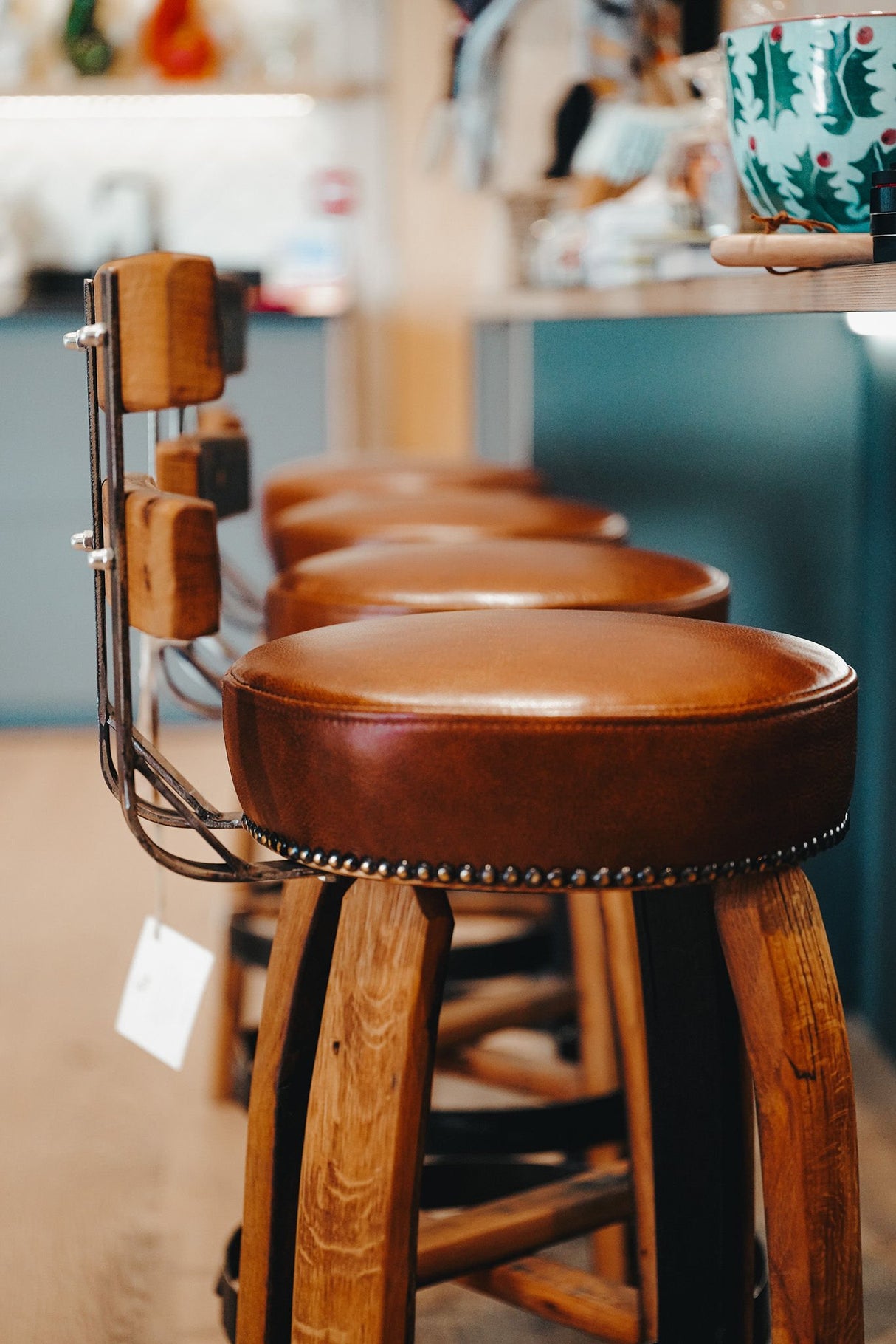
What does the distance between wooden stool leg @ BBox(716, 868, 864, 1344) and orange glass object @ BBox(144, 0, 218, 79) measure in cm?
376

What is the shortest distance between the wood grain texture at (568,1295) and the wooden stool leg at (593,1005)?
0.76 feet

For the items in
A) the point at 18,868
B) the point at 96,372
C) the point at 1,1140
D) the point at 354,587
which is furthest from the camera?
the point at 18,868

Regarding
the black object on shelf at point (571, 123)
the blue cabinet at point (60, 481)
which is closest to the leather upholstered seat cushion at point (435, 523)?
the black object on shelf at point (571, 123)

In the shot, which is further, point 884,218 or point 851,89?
point 851,89

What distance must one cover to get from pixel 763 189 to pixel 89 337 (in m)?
0.45

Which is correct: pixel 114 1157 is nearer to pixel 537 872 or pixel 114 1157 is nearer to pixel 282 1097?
pixel 282 1097

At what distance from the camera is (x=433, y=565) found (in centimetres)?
110

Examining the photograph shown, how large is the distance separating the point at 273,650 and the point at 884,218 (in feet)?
1.28

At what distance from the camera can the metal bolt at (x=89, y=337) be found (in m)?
0.78

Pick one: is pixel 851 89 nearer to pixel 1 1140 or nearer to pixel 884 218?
pixel 884 218

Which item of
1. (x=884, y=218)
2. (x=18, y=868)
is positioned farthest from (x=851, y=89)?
(x=18, y=868)

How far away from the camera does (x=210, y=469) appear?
1306 mm

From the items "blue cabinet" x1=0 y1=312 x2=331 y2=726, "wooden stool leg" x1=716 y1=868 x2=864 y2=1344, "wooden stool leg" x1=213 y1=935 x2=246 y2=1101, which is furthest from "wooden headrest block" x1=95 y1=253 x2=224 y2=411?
"blue cabinet" x1=0 y1=312 x2=331 y2=726

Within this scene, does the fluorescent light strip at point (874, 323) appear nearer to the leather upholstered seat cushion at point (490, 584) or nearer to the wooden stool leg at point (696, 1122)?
the leather upholstered seat cushion at point (490, 584)
